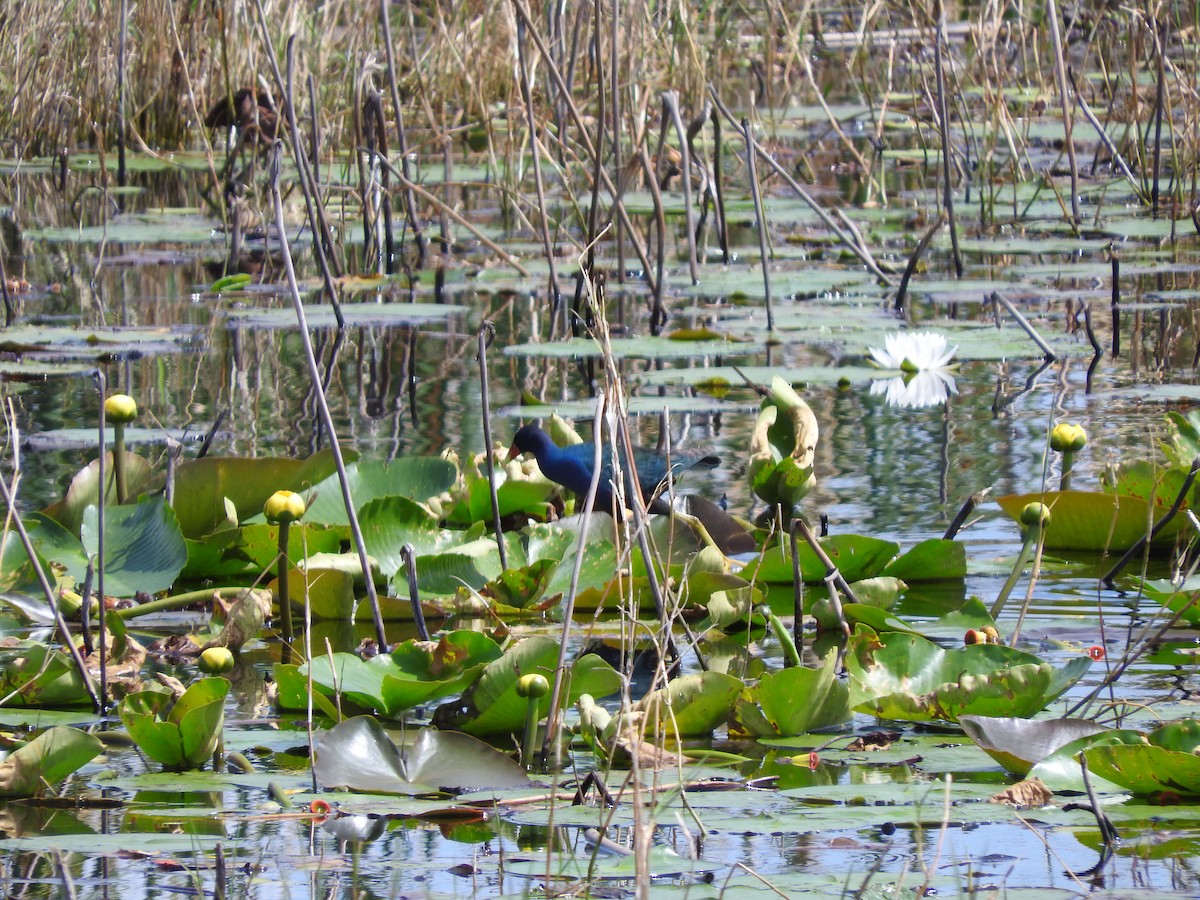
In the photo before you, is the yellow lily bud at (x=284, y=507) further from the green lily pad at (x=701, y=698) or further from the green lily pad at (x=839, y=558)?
the green lily pad at (x=839, y=558)

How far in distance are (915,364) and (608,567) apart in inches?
90.7

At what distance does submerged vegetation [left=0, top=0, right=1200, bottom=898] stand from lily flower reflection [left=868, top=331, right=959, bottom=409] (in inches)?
1.1

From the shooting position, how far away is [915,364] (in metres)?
5.23

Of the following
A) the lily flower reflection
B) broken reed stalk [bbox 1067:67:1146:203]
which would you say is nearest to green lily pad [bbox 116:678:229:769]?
the lily flower reflection

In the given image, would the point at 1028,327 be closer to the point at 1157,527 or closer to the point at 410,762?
the point at 1157,527

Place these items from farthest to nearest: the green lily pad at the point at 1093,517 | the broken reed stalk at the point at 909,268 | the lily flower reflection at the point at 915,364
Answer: the broken reed stalk at the point at 909,268, the lily flower reflection at the point at 915,364, the green lily pad at the point at 1093,517

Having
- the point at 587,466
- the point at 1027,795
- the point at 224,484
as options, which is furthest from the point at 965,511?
the point at 224,484

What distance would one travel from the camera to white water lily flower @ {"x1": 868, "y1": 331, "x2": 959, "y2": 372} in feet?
17.1

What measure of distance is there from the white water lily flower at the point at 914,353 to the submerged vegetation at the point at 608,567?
3cm

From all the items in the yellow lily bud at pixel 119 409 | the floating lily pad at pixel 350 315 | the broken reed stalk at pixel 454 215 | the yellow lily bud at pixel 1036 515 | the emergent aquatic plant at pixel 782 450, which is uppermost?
the broken reed stalk at pixel 454 215

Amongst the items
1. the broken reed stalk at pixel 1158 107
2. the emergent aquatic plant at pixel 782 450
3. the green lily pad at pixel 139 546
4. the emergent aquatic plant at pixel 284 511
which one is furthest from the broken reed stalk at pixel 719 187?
the emergent aquatic plant at pixel 284 511

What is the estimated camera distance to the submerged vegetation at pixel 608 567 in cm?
202

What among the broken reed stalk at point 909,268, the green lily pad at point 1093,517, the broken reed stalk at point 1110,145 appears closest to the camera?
the green lily pad at point 1093,517

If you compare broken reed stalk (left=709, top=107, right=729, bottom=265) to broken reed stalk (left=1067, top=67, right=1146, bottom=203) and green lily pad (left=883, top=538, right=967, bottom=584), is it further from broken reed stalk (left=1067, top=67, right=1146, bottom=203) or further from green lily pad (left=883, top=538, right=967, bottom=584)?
green lily pad (left=883, top=538, right=967, bottom=584)
